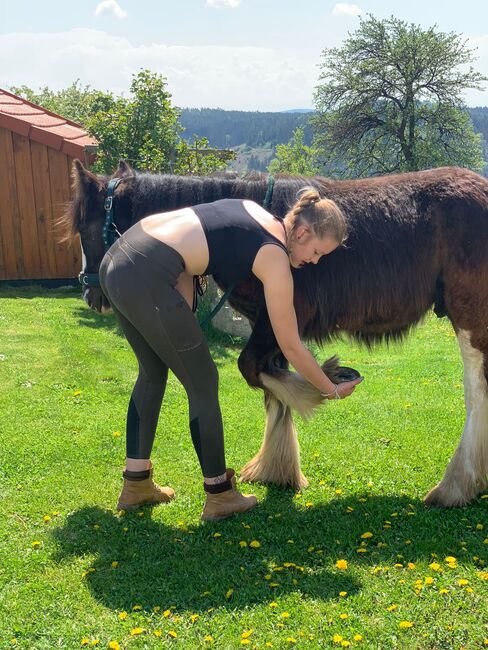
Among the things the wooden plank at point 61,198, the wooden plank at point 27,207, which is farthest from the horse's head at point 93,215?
the wooden plank at point 27,207

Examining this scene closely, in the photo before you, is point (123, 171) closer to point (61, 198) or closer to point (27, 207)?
point (61, 198)

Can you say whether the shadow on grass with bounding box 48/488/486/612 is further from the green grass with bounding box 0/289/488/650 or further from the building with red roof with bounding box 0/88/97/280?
the building with red roof with bounding box 0/88/97/280

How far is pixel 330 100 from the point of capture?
26.0 m

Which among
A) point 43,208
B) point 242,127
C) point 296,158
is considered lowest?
point 43,208

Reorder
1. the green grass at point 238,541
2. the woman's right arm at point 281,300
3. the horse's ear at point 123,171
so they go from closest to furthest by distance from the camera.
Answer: the green grass at point 238,541
the woman's right arm at point 281,300
the horse's ear at point 123,171

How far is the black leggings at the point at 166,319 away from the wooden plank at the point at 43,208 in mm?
9077

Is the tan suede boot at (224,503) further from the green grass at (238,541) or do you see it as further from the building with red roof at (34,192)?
the building with red roof at (34,192)

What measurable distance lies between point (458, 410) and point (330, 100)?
22.8 m

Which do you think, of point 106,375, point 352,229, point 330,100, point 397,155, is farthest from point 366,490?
point 330,100

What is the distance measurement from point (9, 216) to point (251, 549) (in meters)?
10.3

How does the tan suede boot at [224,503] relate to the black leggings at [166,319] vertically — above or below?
below

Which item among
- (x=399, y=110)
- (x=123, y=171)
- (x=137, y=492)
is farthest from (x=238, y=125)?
(x=137, y=492)

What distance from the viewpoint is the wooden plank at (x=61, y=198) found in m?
12.0

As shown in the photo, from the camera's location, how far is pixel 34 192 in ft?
39.3
